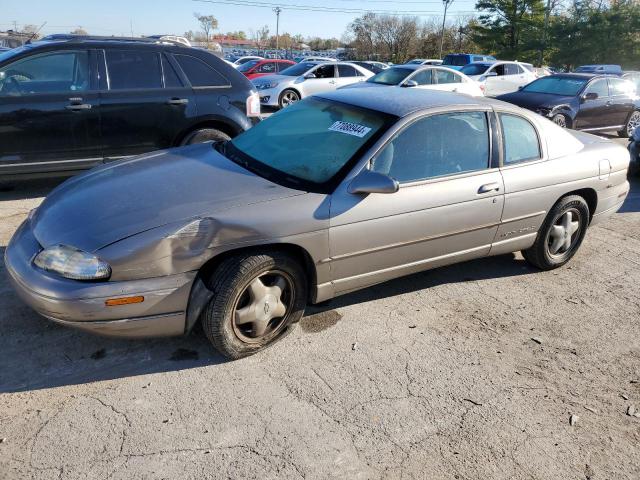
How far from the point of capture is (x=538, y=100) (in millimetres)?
11461

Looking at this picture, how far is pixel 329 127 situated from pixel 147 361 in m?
2.02

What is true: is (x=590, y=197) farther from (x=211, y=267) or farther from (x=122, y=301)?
(x=122, y=301)

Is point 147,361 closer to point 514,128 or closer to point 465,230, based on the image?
point 465,230

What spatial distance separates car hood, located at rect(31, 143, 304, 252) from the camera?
288 centimetres

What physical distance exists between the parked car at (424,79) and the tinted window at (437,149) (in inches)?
385

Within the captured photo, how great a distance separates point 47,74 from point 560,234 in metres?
5.39

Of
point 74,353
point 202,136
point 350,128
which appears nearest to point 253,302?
point 74,353

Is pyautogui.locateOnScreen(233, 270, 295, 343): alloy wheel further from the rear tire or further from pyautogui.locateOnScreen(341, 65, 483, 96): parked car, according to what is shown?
pyautogui.locateOnScreen(341, 65, 483, 96): parked car

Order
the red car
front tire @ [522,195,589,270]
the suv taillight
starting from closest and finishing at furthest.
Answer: front tire @ [522,195,589,270] → the suv taillight → the red car

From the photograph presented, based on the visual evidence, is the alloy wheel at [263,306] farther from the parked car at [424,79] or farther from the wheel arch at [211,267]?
the parked car at [424,79]

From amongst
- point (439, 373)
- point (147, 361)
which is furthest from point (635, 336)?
point (147, 361)

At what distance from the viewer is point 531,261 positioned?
468cm

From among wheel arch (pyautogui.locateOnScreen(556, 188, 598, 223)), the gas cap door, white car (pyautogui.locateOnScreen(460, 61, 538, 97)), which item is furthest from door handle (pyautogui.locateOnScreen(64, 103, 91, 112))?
white car (pyautogui.locateOnScreen(460, 61, 538, 97))

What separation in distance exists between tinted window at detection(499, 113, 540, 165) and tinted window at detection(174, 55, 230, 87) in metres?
3.64
